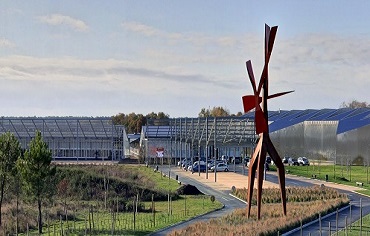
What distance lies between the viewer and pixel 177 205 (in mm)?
44000

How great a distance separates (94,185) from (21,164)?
772 inches

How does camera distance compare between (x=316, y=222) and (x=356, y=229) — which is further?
(x=316, y=222)

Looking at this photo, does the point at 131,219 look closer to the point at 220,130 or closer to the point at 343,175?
the point at 343,175

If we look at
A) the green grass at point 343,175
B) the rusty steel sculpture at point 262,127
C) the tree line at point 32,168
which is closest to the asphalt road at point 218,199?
the rusty steel sculpture at point 262,127

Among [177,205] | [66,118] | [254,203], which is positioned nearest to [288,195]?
[254,203]

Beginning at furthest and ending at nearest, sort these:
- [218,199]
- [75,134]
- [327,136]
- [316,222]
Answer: [75,134], [327,136], [218,199], [316,222]

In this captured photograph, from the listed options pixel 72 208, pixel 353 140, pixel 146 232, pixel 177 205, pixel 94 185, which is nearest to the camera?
pixel 146 232

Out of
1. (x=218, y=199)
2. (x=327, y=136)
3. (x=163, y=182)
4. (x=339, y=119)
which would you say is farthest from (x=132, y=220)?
(x=339, y=119)

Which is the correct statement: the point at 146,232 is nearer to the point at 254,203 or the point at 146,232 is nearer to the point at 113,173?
the point at 254,203

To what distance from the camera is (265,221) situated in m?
31.6

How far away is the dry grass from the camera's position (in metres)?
28.6

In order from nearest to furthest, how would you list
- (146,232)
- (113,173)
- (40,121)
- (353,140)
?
1. (146,232)
2. (113,173)
3. (353,140)
4. (40,121)

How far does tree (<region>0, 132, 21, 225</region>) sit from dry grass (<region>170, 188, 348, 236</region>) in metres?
10.2

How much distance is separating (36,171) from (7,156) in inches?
101
